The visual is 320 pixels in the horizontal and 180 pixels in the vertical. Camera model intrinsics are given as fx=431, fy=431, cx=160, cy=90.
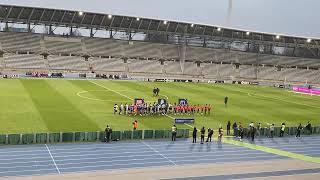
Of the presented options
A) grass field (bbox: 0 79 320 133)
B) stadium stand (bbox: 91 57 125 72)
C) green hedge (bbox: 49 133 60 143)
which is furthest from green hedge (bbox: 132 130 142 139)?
stadium stand (bbox: 91 57 125 72)

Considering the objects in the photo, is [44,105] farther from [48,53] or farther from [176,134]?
[48,53]

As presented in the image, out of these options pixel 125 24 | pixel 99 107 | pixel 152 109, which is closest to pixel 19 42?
pixel 125 24

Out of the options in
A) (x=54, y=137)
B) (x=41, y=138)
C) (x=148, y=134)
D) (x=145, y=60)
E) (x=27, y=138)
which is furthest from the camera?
(x=145, y=60)

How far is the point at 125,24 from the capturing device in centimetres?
7425

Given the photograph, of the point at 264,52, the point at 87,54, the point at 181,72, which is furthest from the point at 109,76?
the point at 264,52

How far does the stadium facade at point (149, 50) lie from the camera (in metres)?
68.8

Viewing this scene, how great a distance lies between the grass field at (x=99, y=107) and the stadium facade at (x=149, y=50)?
1479 cm

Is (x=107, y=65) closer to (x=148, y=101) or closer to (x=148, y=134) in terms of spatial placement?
(x=148, y=101)

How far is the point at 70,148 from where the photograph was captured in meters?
23.8

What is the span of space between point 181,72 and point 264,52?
2172 cm

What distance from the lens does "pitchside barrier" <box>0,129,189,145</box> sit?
24047 millimetres

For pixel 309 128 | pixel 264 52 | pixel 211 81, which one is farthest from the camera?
pixel 264 52

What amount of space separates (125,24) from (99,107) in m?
39.0

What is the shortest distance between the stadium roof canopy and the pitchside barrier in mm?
41694
